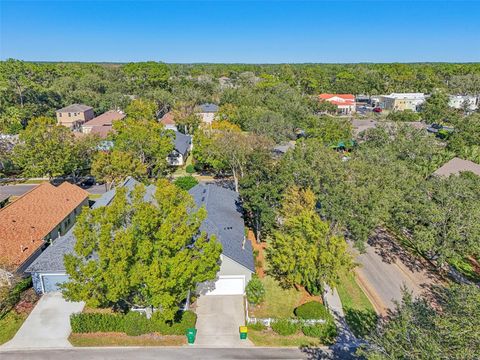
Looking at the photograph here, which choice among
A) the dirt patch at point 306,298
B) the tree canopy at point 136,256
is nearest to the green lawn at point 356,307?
the dirt patch at point 306,298

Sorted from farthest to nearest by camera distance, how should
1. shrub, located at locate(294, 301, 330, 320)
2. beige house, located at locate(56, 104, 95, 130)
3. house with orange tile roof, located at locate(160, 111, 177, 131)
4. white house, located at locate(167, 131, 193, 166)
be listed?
1. beige house, located at locate(56, 104, 95, 130)
2. house with orange tile roof, located at locate(160, 111, 177, 131)
3. white house, located at locate(167, 131, 193, 166)
4. shrub, located at locate(294, 301, 330, 320)

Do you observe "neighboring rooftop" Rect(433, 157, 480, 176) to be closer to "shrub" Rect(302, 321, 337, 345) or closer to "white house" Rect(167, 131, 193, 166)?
"shrub" Rect(302, 321, 337, 345)

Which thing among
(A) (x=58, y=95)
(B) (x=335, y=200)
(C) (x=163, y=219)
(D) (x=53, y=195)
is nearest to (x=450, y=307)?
(B) (x=335, y=200)

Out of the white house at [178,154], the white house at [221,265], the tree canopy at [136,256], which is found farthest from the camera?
the white house at [178,154]

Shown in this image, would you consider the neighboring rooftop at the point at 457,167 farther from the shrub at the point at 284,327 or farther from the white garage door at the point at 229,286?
the shrub at the point at 284,327

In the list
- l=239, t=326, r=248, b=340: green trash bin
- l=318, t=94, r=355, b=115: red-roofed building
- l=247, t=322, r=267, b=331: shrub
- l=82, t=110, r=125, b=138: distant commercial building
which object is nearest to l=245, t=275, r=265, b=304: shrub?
l=247, t=322, r=267, b=331: shrub

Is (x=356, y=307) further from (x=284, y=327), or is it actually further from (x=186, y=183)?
(x=186, y=183)
